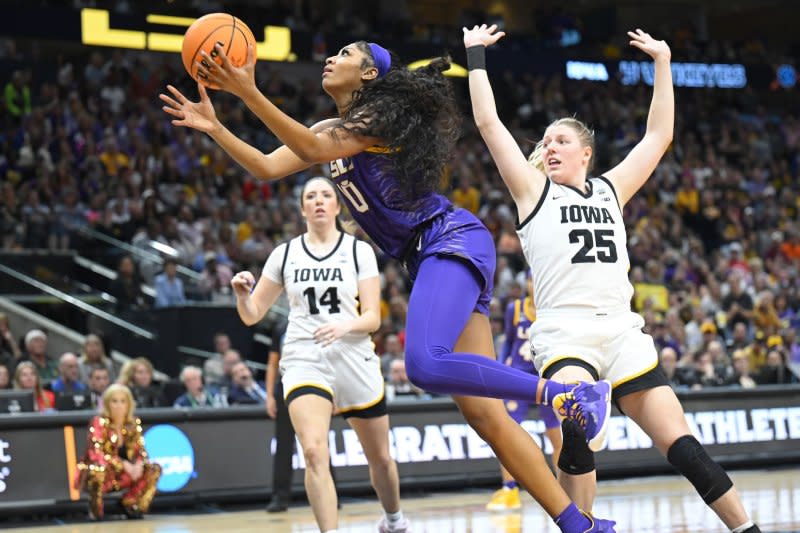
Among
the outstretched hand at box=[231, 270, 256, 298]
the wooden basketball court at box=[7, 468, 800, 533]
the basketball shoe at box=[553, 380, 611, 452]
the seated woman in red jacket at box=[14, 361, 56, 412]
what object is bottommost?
the wooden basketball court at box=[7, 468, 800, 533]

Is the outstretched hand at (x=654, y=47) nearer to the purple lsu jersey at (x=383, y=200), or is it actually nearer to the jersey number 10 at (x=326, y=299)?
the purple lsu jersey at (x=383, y=200)

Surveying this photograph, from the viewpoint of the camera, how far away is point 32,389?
36.4ft

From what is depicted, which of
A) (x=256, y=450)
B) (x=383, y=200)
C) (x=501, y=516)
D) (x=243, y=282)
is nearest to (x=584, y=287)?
(x=383, y=200)

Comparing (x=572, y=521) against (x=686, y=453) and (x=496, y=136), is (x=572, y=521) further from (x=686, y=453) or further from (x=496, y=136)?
(x=496, y=136)

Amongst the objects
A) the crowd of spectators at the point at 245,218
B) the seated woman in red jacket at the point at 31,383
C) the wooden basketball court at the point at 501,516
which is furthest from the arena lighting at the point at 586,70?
the seated woman in red jacket at the point at 31,383

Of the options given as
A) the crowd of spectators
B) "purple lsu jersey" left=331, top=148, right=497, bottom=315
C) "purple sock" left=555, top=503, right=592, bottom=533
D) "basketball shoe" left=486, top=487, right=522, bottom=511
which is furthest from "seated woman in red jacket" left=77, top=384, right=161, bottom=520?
"purple sock" left=555, top=503, right=592, bottom=533

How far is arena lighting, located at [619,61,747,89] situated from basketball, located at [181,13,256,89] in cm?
2178

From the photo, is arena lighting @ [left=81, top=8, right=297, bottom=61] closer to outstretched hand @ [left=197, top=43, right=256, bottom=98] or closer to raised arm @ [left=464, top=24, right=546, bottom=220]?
raised arm @ [left=464, top=24, right=546, bottom=220]

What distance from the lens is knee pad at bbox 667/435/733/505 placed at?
5.45 m

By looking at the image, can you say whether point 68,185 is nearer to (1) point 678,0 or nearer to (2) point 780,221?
(2) point 780,221

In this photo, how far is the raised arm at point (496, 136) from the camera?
18.6 feet

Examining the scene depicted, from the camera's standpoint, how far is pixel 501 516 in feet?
30.8

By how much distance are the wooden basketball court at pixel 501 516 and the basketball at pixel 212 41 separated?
14.4ft

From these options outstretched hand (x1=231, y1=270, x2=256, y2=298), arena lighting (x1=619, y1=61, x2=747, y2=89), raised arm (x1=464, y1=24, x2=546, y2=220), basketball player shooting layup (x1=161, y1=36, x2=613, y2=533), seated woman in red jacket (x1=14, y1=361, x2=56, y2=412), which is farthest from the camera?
arena lighting (x1=619, y1=61, x2=747, y2=89)
